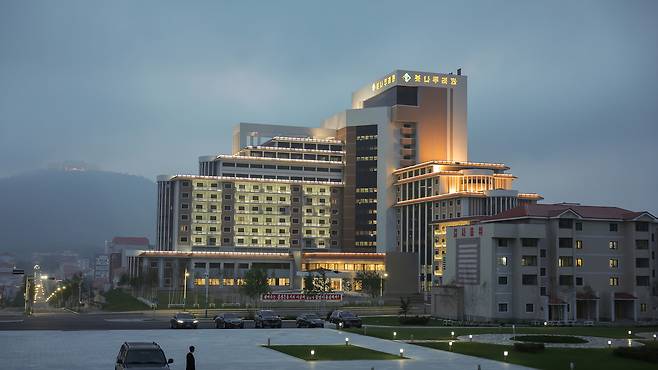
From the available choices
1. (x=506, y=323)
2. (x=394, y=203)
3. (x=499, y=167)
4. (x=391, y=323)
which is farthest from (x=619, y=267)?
(x=394, y=203)

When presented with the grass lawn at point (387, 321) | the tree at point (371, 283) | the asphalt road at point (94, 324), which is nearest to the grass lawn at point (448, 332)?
the grass lawn at point (387, 321)

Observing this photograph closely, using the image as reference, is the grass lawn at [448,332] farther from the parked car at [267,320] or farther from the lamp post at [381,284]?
the lamp post at [381,284]

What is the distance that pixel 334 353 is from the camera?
5138cm

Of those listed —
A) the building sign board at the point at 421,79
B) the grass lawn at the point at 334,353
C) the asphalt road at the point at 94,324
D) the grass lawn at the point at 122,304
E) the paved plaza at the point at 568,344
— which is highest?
the building sign board at the point at 421,79

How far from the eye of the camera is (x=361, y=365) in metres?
45.1

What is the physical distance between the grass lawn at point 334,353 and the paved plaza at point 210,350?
1.25 metres

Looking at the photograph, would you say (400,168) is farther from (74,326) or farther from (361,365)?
(361,365)

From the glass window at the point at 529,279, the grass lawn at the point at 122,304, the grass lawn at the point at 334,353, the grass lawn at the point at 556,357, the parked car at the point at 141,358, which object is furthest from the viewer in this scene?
the grass lawn at the point at 122,304

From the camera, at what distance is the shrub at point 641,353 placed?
4791 centimetres

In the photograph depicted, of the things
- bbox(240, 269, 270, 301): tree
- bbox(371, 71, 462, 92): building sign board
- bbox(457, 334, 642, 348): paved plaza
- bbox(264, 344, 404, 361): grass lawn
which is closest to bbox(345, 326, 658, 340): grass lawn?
bbox(457, 334, 642, 348): paved plaza

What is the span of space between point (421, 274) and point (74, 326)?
114058 millimetres

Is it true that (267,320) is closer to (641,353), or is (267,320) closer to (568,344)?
(568,344)

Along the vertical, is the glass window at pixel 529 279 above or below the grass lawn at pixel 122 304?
above

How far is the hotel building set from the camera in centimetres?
9469
